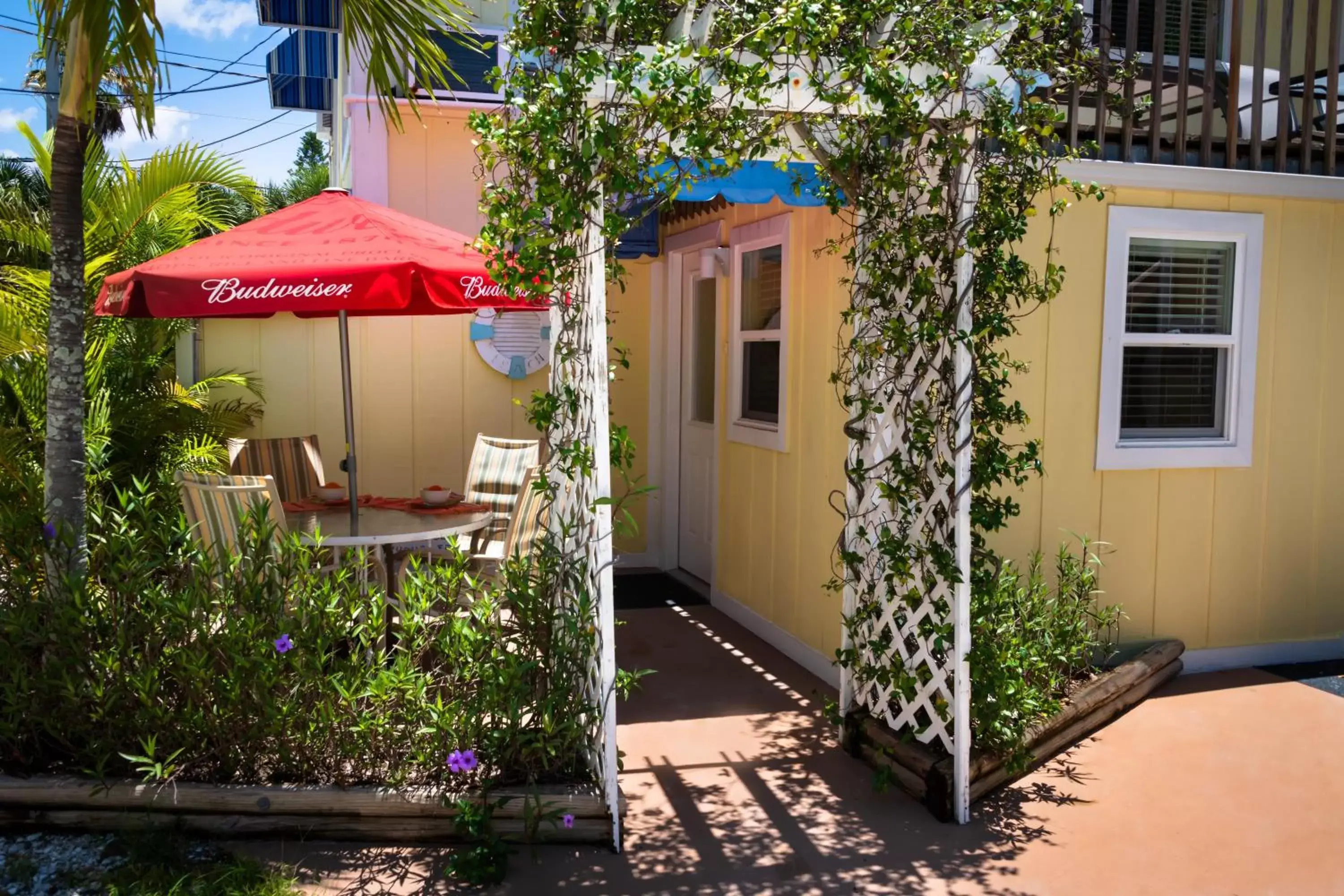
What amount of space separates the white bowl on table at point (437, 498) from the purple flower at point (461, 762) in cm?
222

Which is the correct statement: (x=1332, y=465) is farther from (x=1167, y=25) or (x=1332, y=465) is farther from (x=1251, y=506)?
(x=1167, y=25)

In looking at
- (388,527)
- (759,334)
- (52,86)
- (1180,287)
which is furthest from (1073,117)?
(52,86)

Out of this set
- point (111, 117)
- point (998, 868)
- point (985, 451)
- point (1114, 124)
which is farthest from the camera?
point (111, 117)

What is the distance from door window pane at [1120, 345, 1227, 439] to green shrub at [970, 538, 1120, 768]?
28.5 inches

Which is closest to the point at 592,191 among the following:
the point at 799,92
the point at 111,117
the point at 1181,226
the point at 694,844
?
the point at 799,92

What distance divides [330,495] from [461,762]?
8.35 ft

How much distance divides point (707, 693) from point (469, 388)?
9.22 ft

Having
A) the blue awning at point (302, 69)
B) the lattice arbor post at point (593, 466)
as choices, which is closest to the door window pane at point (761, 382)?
the lattice arbor post at point (593, 466)

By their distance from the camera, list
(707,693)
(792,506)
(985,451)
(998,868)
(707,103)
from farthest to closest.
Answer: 1. (792,506)
2. (707,693)
3. (985,451)
4. (998,868)
5. (707,103)

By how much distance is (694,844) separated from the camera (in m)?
3.70

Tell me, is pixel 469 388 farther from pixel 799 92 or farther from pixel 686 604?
pixel 799 92

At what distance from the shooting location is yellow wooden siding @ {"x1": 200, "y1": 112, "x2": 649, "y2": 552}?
6.66 meters

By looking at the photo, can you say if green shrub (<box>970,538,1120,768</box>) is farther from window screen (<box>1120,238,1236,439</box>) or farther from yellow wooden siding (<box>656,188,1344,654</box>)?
window screen (<box>1120,238,1236,439</box>)

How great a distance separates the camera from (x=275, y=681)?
3.54 meters
